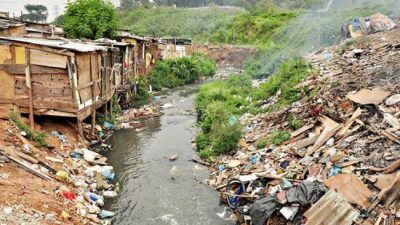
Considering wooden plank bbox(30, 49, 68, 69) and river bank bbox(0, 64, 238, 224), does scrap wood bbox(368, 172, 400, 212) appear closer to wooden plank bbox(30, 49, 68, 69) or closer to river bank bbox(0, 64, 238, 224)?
river bank bbox(0, 64, 238, 224)

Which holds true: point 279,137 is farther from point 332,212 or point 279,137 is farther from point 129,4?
point 129,4

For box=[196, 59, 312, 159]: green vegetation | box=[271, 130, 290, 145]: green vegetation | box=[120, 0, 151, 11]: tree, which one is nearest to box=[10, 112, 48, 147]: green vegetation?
box=[196, 59, 312, 159]: green vegetation

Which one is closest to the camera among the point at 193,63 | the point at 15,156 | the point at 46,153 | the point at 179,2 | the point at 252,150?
the point at 15,156

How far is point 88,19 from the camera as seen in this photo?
2205 centimetres

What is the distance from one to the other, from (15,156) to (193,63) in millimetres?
22140

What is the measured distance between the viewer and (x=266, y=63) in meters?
27.1

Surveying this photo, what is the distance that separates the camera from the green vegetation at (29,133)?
1118 centimetres

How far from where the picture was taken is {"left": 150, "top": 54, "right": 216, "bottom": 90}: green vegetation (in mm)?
27112

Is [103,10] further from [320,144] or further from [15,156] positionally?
[320,144]

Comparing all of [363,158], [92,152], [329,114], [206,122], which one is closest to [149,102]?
[206,122]

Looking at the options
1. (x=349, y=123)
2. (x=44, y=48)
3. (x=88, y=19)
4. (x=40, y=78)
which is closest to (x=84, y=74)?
(x=40, y=78)

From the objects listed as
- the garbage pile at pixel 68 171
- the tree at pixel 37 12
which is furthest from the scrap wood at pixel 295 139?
the tree at pixel 37 12

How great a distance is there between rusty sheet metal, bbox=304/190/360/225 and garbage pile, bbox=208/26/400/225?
0.06ft

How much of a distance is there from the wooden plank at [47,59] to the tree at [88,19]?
10.3 metres
